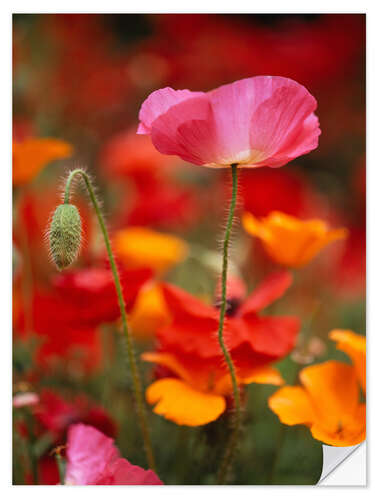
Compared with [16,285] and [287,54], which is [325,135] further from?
[16,285]

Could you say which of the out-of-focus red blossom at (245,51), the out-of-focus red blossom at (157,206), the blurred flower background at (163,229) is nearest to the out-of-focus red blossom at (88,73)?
the blurred flower background at (163,229)

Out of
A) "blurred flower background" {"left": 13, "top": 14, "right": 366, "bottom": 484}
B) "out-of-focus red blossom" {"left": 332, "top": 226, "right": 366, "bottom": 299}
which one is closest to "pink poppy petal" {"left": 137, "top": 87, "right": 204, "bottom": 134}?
"blurred flower background" {"left": 13, "top": 14, "right": 366, "bottom": 484}

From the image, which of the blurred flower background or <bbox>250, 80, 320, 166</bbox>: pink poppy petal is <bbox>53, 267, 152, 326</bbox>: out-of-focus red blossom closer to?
the blurred flower background

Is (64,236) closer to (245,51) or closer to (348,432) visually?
(348,432)

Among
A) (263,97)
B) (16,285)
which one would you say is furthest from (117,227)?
(263,97)


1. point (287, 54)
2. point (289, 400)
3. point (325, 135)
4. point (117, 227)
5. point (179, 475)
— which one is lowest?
point (179, 475)
